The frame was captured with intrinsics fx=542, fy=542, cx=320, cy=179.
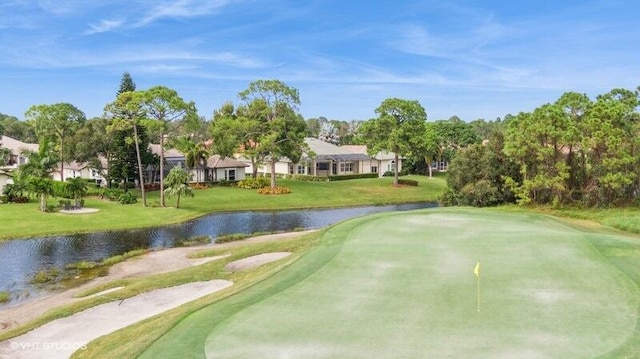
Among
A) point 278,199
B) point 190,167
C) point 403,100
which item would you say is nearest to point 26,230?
point 278,199

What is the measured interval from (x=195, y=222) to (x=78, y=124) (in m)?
31.1

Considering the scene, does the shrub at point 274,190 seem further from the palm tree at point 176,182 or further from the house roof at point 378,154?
the house roof at point 378,154

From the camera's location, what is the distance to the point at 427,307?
15.1 m

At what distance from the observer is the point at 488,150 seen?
173 feet

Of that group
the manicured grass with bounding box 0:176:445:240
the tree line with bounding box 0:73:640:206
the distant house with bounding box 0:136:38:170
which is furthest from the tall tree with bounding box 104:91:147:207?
the distant house with bounding box 0:136:38:170

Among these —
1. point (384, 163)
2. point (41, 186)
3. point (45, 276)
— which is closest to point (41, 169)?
point (41, 186)

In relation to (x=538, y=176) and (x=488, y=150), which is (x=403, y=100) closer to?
(x=488, y=150)

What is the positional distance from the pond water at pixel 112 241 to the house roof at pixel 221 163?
23918 millimetres

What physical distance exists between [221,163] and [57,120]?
22965 mm

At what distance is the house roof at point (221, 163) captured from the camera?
80.2 m

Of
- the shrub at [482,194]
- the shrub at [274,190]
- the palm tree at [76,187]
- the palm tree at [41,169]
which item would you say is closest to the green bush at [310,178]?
the shrub at [274,190]

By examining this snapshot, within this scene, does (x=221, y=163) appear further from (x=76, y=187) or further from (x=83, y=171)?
(x=76, y=187)

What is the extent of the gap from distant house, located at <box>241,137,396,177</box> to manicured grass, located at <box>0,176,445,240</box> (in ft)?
31.1

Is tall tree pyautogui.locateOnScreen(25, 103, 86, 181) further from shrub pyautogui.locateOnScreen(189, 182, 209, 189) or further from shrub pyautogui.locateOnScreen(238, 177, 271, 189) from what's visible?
Answer: shrub pyautogui.locateOnScreen(238, 177, 271, 189)
